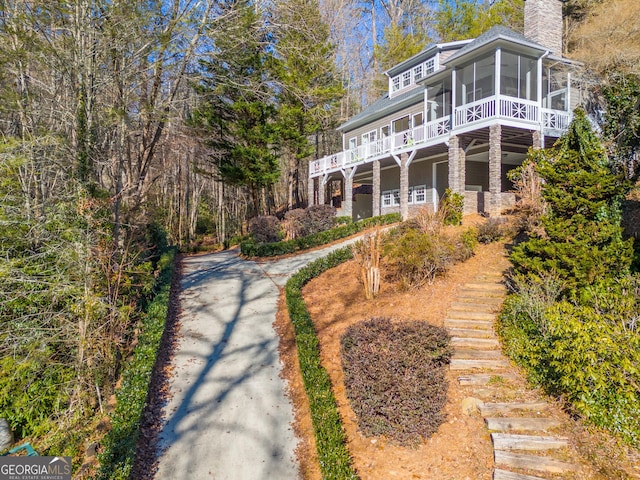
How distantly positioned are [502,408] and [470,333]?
1.69 meters

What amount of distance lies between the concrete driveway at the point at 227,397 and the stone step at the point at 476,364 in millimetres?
2695

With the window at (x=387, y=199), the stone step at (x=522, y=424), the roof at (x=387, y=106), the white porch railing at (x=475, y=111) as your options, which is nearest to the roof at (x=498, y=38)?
the white porch railing at (x=475, y=111)

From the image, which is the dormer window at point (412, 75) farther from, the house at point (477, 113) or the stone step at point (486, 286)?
the stone step at point (486, 286)

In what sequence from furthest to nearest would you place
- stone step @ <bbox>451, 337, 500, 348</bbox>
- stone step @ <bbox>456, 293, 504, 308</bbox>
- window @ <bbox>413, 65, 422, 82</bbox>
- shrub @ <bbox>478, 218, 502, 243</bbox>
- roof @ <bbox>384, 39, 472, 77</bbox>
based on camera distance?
window @ <bbox>413, 65, 422, 82</bbox>, roof @ <bbox>384, 39, 472, 77</bbox>, shrub @ <bbox>478, 218, 502, 243</bbox>, stone step @ <bbox>456, 293, 504, 308</bbox>, stone step @ <bbox>451, 337, 500, 348</bbox>

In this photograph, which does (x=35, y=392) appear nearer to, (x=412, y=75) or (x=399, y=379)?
(x=399, y=379)

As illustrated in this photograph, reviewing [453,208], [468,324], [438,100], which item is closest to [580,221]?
[468,324]

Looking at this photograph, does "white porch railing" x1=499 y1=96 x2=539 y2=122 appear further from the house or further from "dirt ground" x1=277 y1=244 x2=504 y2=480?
"dirt ground" x1=277 y1=244 x2=504 y2=480

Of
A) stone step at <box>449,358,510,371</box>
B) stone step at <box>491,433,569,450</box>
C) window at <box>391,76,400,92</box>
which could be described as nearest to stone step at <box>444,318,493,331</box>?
stone step at <box>449,358,510,371</box>

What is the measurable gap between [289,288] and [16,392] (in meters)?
5.82

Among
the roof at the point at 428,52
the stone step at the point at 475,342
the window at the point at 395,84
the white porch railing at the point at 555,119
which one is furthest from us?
the window at the point at 395,84

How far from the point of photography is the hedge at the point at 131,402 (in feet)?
13.7

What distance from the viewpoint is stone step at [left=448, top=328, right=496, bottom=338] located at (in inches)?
244

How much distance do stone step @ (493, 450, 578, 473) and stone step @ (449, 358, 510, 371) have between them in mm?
1498

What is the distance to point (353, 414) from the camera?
504 cm
